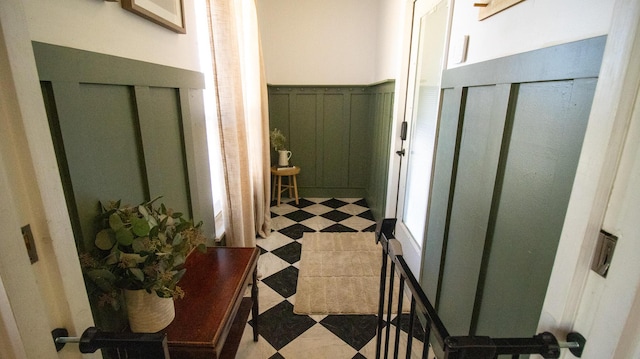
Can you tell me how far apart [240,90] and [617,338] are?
1.99m

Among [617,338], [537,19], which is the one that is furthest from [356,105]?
[617,338]

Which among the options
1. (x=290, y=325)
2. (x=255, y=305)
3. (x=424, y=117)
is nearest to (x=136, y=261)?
(x=255, y=305)

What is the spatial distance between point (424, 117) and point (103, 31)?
1765mm

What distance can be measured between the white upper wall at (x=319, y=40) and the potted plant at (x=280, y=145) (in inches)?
28.7

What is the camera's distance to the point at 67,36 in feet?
2.48

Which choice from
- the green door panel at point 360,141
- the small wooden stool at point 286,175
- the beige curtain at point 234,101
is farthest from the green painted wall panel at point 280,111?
the beige curtain at point 234,101

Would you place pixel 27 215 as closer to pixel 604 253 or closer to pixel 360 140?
pixel 604 253

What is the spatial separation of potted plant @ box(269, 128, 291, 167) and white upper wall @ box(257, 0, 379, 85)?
0.73 meters

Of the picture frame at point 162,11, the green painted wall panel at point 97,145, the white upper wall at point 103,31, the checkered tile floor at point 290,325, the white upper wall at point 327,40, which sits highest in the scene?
the white upper wall at point 327,40

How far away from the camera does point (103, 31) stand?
89 cm

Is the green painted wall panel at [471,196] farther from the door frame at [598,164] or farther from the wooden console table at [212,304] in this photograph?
the wooden console table at [212,304]

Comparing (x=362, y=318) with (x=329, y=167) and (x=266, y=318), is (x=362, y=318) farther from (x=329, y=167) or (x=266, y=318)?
(x=329, y=167)

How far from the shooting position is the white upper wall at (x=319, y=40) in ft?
11.5

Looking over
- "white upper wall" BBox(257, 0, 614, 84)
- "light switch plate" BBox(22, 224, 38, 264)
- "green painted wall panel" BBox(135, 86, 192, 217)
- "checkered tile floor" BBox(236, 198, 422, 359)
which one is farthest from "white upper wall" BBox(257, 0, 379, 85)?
"light switch plate" BBox(22, 224, 38, 264)
